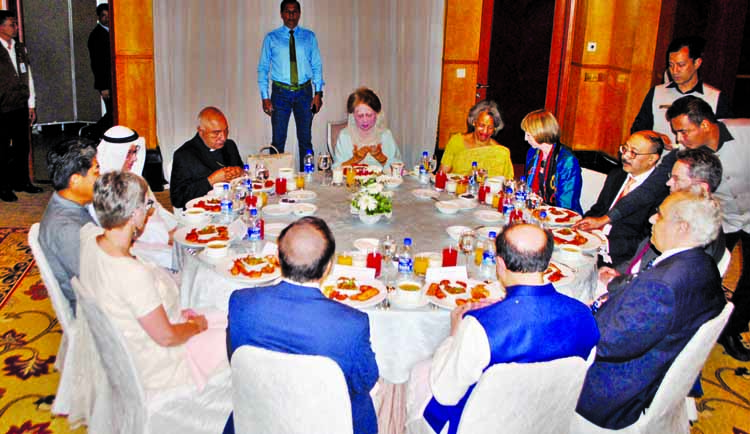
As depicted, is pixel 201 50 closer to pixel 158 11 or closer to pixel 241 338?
pixel 158 11

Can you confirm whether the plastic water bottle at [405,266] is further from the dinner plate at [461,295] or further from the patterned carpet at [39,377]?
the patterned carpet at [39,377]

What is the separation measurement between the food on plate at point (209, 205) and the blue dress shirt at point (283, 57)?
11.0 feet

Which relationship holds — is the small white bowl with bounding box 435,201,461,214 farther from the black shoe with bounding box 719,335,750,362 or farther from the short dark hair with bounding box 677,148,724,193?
the black shoe with bounding box 719,335,750,362

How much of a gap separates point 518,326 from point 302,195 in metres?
2.50

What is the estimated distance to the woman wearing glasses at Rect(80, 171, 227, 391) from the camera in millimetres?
2557

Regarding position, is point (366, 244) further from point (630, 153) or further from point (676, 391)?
point (630, 153)

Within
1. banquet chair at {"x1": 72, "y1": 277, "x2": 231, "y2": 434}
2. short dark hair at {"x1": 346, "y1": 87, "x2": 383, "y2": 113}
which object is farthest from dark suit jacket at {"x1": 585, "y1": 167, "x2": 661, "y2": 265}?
banquet chair at {"x1": 72, "y1": 277, "x2": 231, "y2": 434}

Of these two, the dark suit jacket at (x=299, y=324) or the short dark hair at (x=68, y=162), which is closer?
the dark suit jacket at (x=299, y=324)

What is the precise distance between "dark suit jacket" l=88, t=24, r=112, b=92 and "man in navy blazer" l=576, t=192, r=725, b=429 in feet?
25.1

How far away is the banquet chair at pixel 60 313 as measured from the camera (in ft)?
9.73

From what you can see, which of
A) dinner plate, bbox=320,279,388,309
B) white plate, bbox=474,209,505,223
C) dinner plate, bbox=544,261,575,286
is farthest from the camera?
white plate, bbox=474,209,505,223

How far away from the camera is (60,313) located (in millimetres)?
3059

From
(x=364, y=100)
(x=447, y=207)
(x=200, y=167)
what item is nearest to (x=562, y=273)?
(x=447, y=207)

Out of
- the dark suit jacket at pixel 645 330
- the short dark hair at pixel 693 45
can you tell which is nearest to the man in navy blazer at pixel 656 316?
the dark suit jacket at pixel 645 330
